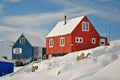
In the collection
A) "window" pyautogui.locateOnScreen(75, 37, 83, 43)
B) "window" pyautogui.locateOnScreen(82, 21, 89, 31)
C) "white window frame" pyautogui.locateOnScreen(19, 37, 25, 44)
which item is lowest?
"window" pyautogui.locateOnScreen(75, 37, 83, 43)

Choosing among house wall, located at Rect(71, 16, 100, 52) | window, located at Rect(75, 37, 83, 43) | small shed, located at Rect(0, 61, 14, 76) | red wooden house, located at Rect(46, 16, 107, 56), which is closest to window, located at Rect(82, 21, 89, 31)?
red wooden house, located at Rect(46, 16, 107, 56)

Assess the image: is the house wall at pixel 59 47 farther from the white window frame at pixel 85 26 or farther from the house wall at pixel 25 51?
the house wall at pixel 25 51

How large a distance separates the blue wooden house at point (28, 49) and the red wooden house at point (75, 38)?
38.6ft

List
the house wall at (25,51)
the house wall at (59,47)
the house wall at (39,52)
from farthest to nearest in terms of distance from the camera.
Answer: the house wall at (39,52) < the house wall at (25,51) < the house wall at (59,47)

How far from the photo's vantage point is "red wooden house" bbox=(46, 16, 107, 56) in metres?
47.9

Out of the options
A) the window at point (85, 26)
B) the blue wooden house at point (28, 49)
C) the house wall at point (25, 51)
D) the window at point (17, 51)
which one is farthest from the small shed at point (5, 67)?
the window at point (17, 51)

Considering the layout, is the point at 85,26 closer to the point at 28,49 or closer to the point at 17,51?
the point at 28,49

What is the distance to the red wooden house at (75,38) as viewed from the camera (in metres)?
47.9

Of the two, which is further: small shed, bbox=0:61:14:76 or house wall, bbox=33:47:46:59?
house wall, bbox=33:47:46:59

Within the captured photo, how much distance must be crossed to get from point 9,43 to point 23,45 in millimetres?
19882

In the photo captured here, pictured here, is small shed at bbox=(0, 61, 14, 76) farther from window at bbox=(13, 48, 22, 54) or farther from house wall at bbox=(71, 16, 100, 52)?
window at bbox=(13, 48, 22, 54)

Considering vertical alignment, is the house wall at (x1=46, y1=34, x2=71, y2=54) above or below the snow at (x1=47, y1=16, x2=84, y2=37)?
below

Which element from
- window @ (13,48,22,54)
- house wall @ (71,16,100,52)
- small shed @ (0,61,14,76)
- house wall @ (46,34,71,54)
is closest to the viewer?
small shed @ (0,61,14,76)

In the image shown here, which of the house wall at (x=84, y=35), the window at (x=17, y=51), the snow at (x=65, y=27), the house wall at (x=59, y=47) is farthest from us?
the window at (x=17, y=51)
